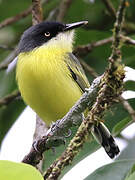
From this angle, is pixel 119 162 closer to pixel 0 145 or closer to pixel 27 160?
pixel 27 160

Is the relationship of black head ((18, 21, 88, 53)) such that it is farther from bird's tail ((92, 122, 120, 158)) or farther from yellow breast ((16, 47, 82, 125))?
bird's tail ((92, 122, 120, 158))

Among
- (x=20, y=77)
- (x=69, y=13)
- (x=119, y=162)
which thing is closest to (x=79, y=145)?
(x=119, y=162)

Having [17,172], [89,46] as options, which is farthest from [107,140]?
[17,172]

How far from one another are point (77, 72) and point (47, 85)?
44 centimetres

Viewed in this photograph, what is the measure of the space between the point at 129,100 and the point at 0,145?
4.91 feet

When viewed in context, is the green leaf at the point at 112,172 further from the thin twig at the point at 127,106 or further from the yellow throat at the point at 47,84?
the yellow throat at the point at 47,84

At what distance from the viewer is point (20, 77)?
13.6 ft

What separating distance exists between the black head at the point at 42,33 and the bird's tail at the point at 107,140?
3.92 ft

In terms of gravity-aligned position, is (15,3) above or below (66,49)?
above

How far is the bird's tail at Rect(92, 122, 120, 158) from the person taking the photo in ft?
12.5

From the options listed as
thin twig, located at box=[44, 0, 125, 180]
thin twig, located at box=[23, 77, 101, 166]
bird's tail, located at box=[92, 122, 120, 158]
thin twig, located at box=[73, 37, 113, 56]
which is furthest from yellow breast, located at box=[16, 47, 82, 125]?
thin twig, located at box=[44, 0, 125, 180]

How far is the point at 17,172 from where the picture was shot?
2041 millimetres

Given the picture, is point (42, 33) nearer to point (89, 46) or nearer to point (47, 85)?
point (89, 46)

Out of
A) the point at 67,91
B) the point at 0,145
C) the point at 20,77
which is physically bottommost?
the point at 0,145
